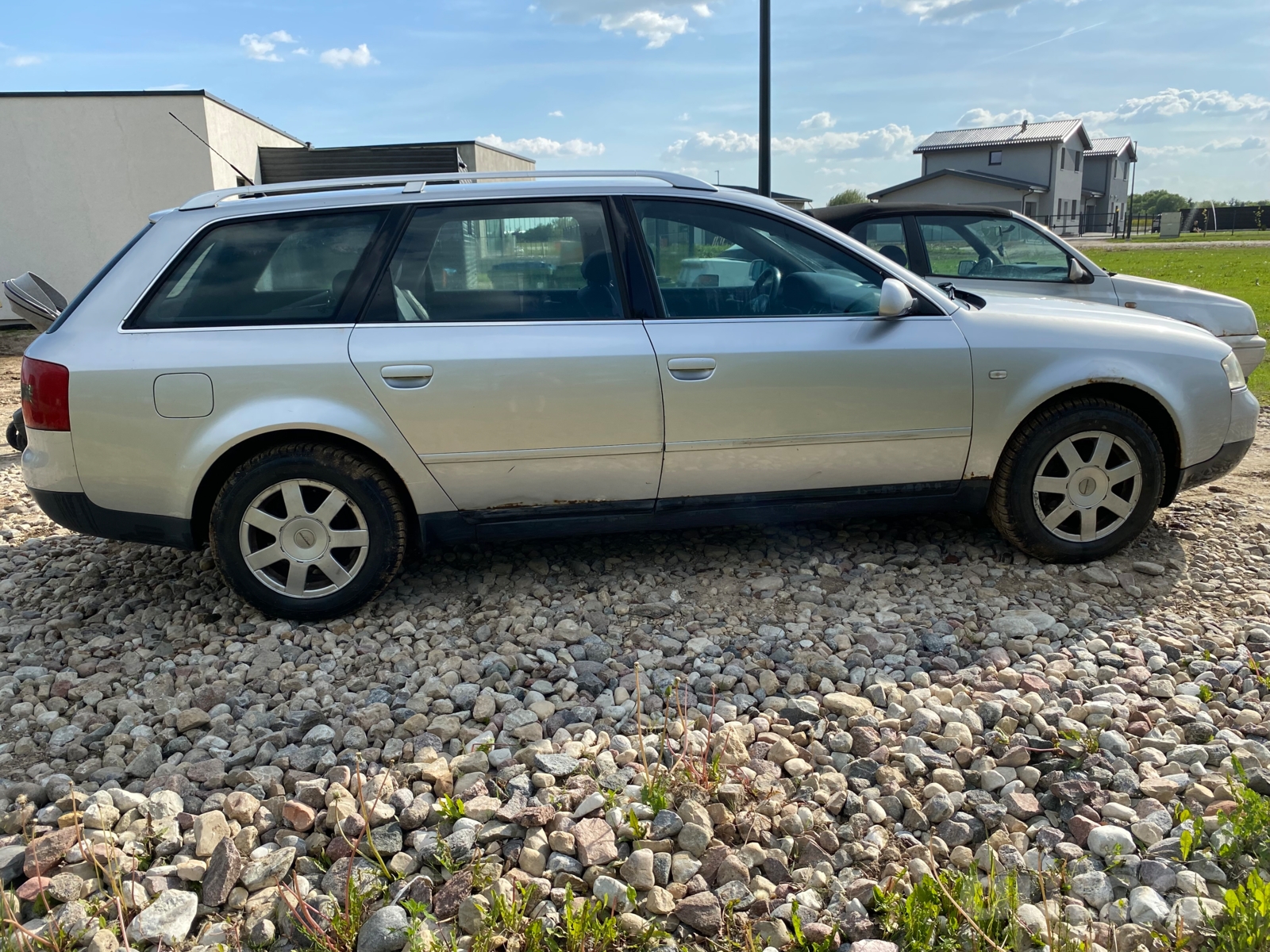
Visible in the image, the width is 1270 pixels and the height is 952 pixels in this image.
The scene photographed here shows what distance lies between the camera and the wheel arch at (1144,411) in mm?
4465

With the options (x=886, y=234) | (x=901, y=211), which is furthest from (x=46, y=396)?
(x=901, y=211)

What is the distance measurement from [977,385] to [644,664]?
1961 mm

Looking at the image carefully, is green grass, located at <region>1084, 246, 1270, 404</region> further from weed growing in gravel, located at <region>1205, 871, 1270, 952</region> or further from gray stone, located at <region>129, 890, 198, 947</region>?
gray stone, located at <region>129, 890, 198, 947</region>

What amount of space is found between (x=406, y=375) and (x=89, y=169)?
15702 mm

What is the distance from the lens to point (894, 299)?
4148mm

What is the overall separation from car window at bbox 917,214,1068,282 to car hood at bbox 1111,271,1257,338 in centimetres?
52

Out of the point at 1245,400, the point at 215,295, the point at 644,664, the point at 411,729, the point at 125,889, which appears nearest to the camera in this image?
the point at 125,889

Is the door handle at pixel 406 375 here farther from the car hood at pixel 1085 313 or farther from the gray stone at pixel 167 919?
the car hood at pixel 1085 313

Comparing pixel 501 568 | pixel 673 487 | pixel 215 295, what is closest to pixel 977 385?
pixel 673 487

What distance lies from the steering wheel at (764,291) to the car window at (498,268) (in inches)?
24.2

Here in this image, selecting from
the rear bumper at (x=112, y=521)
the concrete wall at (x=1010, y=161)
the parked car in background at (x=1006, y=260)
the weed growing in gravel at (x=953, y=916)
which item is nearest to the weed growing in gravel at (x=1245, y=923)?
the weed growing in gravel at (x=953, y=916)

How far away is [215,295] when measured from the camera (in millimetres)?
4051

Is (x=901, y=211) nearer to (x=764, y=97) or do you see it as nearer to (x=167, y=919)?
(x=764, y=97)

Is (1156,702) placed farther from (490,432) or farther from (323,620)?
(323,620)
